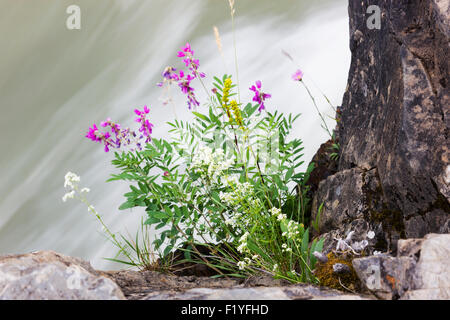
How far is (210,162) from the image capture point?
3.22 m

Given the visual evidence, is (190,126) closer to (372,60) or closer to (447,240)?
(372,60)

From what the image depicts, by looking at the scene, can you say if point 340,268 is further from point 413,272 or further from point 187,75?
point 187,75

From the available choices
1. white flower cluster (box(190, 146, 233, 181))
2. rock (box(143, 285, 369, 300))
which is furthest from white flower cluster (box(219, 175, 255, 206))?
rock (box(143, 285, 369, 300))

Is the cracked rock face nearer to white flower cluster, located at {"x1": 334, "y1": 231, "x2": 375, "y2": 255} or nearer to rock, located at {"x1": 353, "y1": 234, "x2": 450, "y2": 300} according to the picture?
white flower cluster, located at {"x1": 334, "y1": 231, "x2": 375, "y2": 255}

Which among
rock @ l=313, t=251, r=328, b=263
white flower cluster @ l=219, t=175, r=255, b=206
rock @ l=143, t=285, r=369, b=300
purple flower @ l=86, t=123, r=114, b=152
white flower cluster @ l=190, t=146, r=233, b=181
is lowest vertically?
rock @ l=143, t=285, r=369, b=300

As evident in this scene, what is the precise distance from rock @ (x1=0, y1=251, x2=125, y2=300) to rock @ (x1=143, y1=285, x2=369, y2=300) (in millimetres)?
215

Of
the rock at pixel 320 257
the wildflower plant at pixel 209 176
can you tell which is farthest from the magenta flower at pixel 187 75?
the rock at pixel 320 257

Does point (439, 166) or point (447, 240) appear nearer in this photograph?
point (447, 240)

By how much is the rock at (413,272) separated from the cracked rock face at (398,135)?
602 mm

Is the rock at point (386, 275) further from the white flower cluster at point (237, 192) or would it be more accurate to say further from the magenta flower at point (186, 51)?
the magenta flower at point (186, 51)

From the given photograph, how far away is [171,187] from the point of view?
3.65 metres

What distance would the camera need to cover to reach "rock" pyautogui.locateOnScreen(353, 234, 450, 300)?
6.42 feet

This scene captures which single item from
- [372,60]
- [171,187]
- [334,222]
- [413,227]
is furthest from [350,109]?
[171,187]
